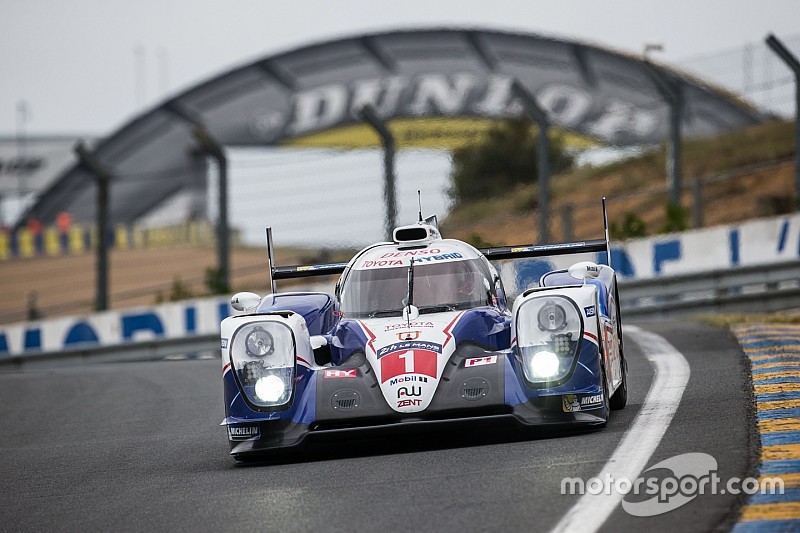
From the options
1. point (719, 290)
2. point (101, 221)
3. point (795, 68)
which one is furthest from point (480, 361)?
point (101, 221)

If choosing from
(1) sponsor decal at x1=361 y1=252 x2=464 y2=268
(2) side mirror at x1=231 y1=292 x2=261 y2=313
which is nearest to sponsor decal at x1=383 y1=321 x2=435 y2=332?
(1) sponsor decal at x1=361 y1=252 x2=464 y2=268

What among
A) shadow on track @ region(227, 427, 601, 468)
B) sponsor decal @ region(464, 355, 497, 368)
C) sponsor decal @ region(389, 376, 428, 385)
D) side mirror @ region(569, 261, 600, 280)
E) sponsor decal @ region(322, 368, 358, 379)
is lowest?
shadow on track @ region(227, 427, 601, 468)

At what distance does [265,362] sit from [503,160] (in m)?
32.9

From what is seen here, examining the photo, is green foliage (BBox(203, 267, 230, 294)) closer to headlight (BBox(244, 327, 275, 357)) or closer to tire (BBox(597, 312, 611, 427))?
headlight (BBox(244, 327, 275, 357))

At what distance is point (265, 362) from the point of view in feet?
24.8

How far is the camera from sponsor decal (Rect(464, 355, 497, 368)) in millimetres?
7316

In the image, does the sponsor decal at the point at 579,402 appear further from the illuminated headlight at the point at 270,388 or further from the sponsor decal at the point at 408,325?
the illuminated headlight at the point at 270,388

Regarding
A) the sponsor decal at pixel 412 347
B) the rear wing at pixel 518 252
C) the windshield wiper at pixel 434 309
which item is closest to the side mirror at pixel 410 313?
the windshield wiper at pixel 434 309

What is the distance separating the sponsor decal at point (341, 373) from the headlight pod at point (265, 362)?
189 millimetres

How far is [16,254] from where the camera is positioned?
155ft

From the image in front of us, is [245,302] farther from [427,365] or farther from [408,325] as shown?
[427,365]

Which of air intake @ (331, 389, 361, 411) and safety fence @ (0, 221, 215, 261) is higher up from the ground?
safety fence @ (0, 221, 215, 261)

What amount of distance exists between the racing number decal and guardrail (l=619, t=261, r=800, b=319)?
31.1 feet

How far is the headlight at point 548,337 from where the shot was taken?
7.23 m
